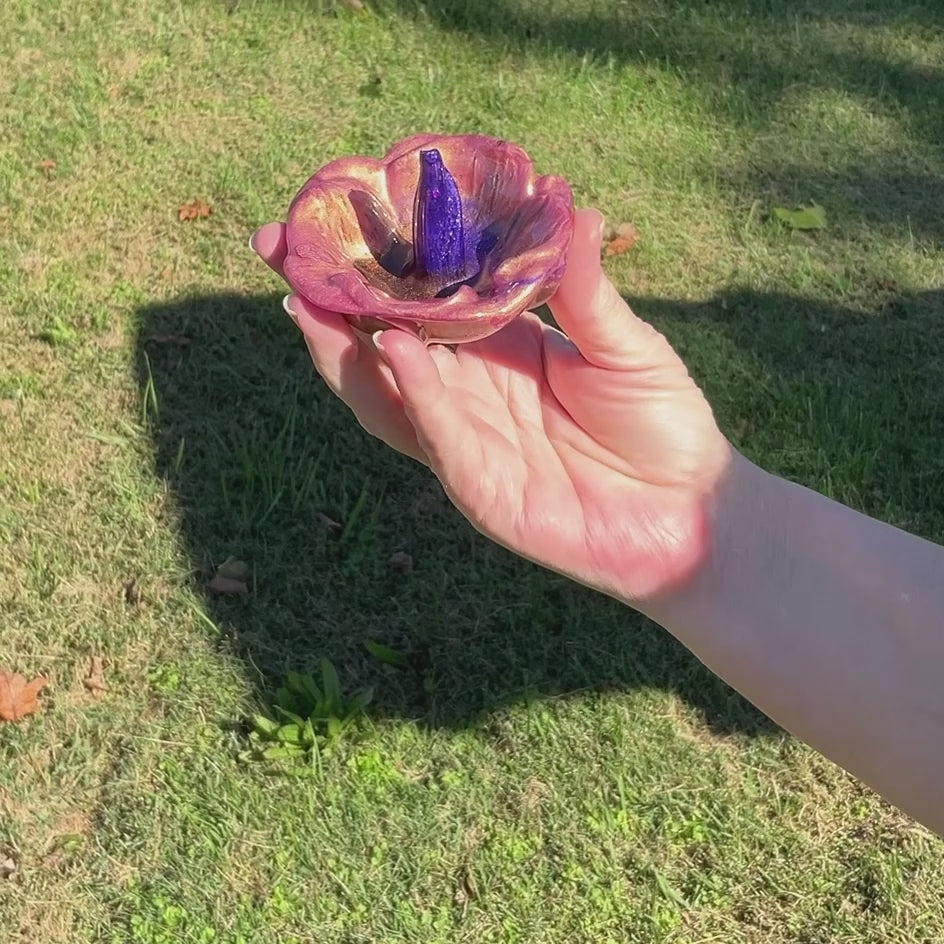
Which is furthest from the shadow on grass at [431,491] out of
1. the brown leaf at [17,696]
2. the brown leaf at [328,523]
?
the brown leaf at [17,696]

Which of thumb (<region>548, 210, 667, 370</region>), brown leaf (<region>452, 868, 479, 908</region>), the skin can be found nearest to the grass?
brown leaf (<region>452, 868, 479, 908</region>)

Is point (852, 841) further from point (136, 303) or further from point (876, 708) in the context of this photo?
point (136, 303)

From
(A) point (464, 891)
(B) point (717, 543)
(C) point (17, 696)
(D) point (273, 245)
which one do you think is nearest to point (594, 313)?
(B) point (717, 543)

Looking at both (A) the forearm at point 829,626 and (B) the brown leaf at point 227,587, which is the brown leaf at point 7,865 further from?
(A) the forearm at point 829,626

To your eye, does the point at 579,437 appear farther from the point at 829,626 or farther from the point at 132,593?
the point at 132,593

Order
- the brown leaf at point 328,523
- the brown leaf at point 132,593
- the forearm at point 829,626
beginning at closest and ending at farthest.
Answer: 1. the forearm at point 829,626
2. the brown leaf at point 132,593
3. the brown leaf at point 328,523

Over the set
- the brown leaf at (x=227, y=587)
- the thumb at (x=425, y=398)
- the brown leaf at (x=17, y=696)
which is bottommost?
the brown leaf at (x=17, y=696)

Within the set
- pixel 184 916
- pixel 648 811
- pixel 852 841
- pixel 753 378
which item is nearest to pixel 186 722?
pixel 184 916
